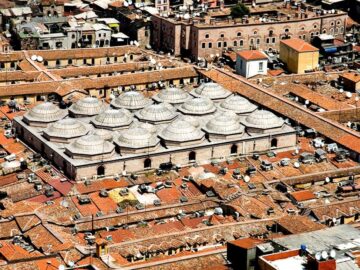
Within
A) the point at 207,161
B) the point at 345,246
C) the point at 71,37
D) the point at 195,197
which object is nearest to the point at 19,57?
the point at 71,37

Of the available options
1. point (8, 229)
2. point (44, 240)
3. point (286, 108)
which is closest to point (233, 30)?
point (286, 108)

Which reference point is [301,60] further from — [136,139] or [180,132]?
[136,139]

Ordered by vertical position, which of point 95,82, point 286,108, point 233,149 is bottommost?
point 233,149

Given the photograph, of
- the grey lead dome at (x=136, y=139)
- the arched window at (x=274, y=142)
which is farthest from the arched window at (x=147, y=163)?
the arched window at (x=274, y=142)

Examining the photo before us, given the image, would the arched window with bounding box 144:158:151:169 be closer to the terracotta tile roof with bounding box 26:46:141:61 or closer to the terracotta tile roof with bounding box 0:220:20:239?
the terracotta tile roof with bounding box 0:220:20:239

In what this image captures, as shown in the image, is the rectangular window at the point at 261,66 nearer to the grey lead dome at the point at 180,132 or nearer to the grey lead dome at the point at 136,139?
the grey lead dome at the point at 180,132

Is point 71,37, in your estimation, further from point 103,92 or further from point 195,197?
point 195,197
